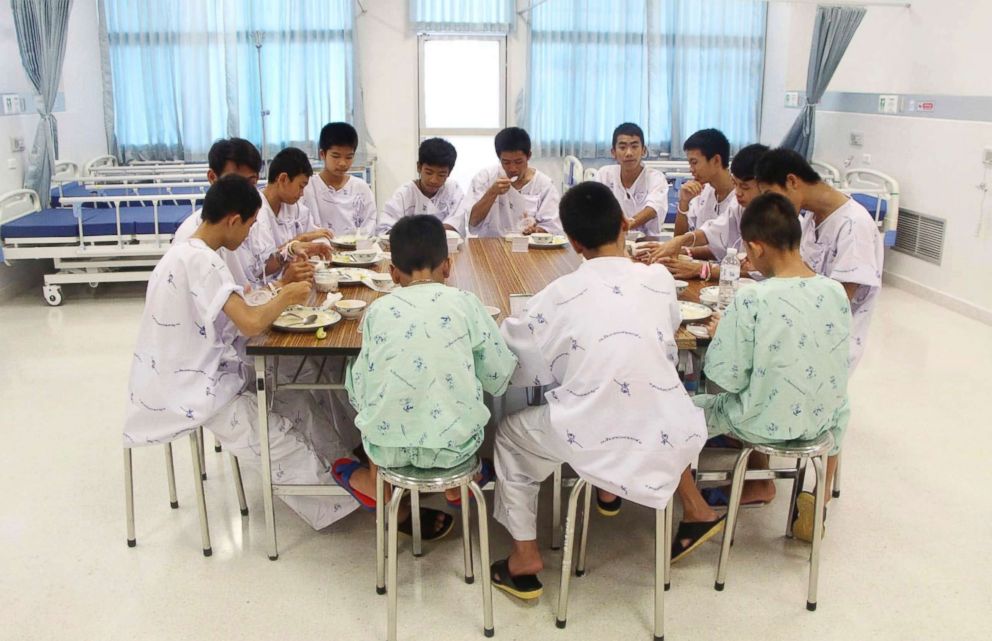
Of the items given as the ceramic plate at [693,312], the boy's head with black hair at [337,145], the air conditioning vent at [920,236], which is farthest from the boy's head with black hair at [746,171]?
the air conditioning vent at [920,236]

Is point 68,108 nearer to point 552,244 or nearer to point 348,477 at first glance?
point 552,244

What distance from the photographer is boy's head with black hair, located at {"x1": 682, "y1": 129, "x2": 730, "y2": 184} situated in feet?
11.9

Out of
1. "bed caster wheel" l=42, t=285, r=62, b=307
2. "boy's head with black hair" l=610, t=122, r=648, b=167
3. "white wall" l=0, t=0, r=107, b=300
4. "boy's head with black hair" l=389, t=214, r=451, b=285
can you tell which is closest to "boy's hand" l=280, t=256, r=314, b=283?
"boy's head with black hair" l=389, t=214, r=451, b=285

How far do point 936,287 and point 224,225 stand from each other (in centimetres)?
478

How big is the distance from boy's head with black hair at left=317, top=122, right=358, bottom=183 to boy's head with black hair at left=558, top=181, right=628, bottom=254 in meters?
1.78

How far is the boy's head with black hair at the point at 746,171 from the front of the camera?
3.11 metres

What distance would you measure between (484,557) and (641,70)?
613cm

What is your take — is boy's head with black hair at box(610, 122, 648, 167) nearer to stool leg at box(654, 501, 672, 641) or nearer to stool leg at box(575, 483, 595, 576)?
stool leg at box(575, 483, 595, 576)

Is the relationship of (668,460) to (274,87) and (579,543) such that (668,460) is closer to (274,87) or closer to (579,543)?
(579,543)

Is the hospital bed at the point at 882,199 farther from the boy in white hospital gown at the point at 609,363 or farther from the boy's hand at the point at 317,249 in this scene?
the boy in white hospital gown at the point at 609,363

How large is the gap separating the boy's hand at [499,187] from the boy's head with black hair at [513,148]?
92mm

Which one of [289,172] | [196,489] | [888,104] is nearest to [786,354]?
[196,489]

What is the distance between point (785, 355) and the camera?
7.32 feet

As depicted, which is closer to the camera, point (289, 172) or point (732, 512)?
point (732, 512)
